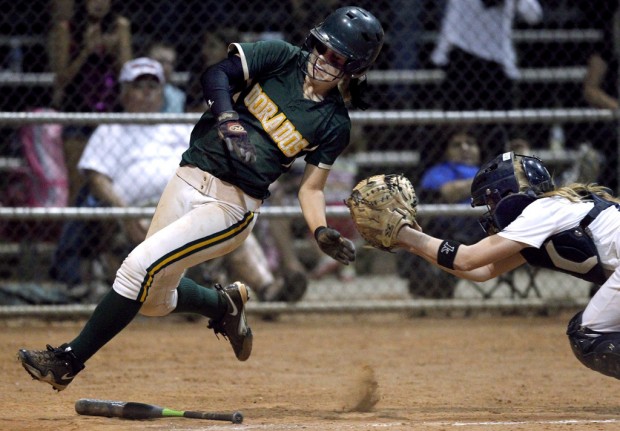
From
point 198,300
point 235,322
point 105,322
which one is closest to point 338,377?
point 235,322

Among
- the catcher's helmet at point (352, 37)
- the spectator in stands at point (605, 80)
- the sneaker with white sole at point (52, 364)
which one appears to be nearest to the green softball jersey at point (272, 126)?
the catcher's helmet at point (352, 37)

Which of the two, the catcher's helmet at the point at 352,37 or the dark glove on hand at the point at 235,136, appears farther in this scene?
the catcher's helmet at the point at 352,37

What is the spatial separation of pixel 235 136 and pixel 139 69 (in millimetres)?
3199

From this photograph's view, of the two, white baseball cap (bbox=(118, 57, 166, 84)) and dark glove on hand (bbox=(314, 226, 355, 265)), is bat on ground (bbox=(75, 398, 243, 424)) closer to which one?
dark glove on hand (bbox=(314, 226, 355, 265))

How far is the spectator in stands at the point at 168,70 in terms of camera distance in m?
7.55

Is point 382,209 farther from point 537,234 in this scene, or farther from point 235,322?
point 235,322

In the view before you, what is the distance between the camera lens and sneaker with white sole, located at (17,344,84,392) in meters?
4.03

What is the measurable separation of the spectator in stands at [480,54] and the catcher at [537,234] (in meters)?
3.38

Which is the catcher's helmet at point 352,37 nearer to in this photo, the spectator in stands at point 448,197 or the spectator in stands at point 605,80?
the spectator in stands at point 448,197

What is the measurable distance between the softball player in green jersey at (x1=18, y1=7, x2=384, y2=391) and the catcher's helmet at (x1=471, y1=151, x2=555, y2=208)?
598mm

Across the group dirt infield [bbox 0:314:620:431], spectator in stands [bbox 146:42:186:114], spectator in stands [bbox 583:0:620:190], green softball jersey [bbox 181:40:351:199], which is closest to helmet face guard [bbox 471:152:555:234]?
green softball jersey [bbox 181:40:351:199]

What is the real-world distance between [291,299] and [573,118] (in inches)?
92.8

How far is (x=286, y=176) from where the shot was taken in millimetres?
→ 8430

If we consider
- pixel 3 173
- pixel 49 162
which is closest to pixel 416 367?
pixel 49 162
